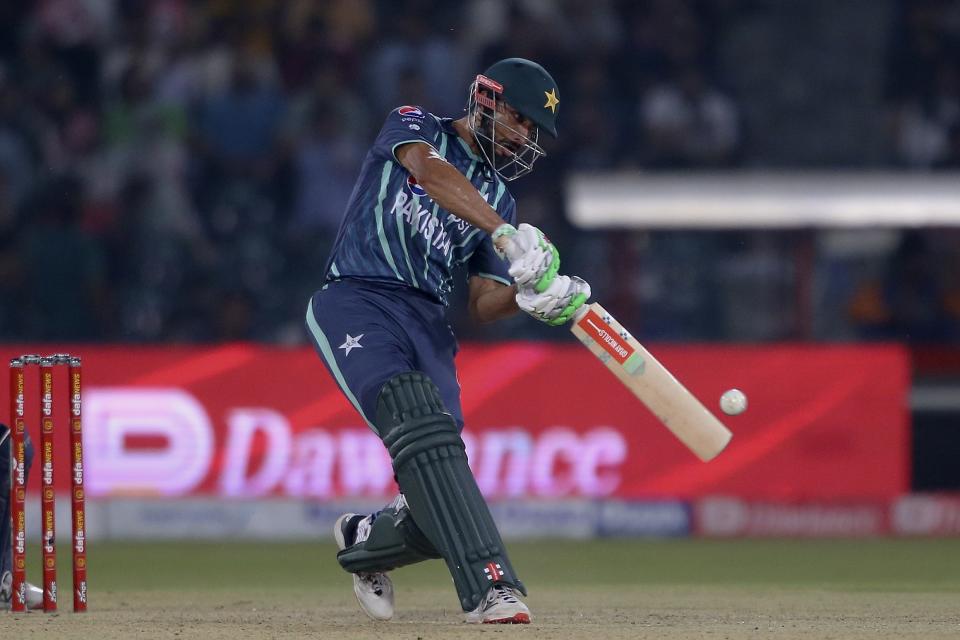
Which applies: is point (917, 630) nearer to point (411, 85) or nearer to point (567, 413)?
point (567, 413)

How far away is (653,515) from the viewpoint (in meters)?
8.16

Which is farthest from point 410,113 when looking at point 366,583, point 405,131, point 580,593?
point 580,593

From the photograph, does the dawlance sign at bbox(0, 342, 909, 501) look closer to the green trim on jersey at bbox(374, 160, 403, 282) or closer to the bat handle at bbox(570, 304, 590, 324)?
the green trim on jersey at bbox(374, 160, 403, 282)

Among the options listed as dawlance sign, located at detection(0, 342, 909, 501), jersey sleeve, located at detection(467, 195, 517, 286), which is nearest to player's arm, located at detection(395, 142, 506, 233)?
jersey sleeve, located at detection(467, 195, 517, 286)

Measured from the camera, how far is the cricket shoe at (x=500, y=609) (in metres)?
4.04

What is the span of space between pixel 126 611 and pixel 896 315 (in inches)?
204

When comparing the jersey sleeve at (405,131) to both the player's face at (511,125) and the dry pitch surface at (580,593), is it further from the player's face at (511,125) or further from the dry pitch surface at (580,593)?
the dry pitch surface at (580,593)

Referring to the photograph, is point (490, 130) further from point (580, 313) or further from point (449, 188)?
point (580, 313)

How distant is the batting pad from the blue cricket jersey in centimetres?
39

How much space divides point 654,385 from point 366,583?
3.48ft

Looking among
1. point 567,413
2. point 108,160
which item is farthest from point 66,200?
point 567,413

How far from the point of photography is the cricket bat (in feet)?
13.9

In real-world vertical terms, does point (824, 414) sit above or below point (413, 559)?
above

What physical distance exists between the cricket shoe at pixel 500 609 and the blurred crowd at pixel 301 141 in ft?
14.6
